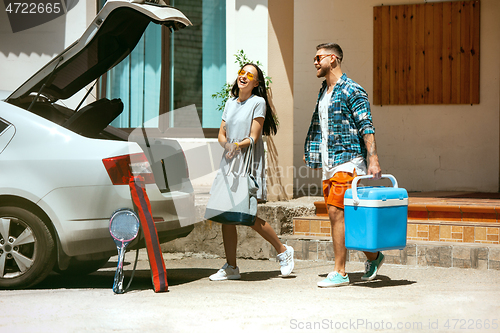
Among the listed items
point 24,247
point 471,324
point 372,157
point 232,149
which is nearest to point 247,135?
point 232,149

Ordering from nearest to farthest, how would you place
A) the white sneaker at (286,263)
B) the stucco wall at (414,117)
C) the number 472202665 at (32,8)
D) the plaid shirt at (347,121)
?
the plaid shirt at (347,121) → the white sneaker at (286,263) → the stucco wall at (414,117) → the number 472202665 at (32,8)

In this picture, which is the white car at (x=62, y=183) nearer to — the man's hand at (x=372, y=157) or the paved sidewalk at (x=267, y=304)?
the paved sidewalk at (x=267, y=304)

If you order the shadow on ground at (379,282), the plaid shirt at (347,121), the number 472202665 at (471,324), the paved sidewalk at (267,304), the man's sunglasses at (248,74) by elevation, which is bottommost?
the shadow on ground at (379,282)

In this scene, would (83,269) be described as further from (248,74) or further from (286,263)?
(248,74)

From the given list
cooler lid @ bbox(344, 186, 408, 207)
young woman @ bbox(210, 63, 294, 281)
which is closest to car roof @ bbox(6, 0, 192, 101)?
young woman @ bbox(210, 63, 294, 281)

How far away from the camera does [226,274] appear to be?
5160 millimetres

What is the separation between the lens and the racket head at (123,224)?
4.45 meters

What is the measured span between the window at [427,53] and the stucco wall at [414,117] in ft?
0.39

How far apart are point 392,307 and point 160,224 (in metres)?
1.92

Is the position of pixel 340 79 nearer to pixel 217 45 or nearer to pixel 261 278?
pixel 261 278

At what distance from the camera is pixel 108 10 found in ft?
14.9

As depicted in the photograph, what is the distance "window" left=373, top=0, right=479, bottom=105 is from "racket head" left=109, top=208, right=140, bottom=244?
5526 millimetres

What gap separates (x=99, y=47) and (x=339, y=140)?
2134 mm

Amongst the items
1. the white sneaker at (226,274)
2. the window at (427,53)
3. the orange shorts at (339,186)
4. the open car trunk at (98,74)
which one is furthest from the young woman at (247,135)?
the window at (427,53)
